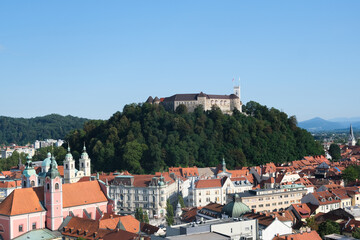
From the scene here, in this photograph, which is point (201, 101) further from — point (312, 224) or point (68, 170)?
point (312, 224)

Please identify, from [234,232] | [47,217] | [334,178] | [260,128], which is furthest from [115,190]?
[260,128]

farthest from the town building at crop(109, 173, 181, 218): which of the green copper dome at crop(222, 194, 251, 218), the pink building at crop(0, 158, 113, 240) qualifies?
the green copper dome at crop(222, 194, 251, 218)

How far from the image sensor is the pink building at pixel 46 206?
47.0 meters

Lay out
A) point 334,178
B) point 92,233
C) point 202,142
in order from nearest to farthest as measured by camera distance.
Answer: point 92,233 < point 334,178 < point 202,142

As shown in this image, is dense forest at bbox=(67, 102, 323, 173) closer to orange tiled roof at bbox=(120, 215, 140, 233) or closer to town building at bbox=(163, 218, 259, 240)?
orange tiled roof at bbox=(120, 215, 140, 233)

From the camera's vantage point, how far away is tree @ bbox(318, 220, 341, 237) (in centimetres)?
4738

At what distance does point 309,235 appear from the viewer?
43750mm

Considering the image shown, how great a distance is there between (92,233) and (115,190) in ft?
90.4

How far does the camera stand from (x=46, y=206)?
49.2m

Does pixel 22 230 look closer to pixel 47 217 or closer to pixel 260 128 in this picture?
pixel 47 217

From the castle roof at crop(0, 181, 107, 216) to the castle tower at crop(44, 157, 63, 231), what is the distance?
931 millimetres

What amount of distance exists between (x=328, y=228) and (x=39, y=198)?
29.4 metres

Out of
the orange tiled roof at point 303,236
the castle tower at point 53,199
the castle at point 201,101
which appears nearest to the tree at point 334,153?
the castle at point 201,101

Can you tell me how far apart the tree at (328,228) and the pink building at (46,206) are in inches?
927
